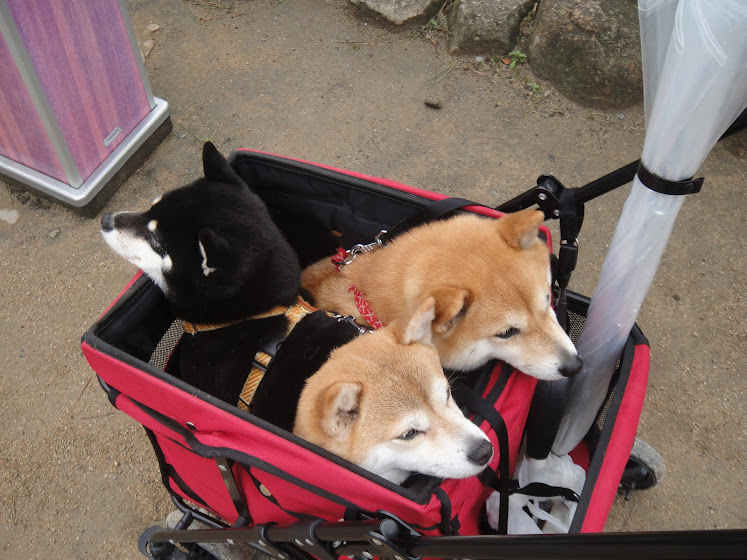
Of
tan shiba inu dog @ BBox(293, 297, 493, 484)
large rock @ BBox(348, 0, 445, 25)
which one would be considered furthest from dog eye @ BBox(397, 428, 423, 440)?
large rock @ BBox(348, 0, 445, 25)

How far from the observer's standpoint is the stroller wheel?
7.27 feet

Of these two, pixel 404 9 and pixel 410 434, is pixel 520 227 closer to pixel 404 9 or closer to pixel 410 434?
pixel 410 434

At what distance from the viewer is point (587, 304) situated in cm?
197

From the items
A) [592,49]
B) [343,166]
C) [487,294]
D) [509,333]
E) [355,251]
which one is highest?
[487,294]

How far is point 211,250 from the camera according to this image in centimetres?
181

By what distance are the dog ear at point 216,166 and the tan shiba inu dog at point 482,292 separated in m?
0.61

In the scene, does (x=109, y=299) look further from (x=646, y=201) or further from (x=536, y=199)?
(x=646, y=201)

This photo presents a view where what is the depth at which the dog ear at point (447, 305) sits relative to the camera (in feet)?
5.57

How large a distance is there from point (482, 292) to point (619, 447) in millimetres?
553

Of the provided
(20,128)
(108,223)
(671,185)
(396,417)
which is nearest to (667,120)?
(671,185)

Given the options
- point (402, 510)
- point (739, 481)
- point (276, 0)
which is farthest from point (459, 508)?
point (276, 0)

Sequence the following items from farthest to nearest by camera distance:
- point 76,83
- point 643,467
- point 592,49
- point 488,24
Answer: point 488,24
point 592,49
point 76,83
point 643,467

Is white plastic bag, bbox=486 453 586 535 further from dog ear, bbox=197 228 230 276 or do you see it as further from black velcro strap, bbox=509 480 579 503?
dog ear, bbox=197 228 230 276

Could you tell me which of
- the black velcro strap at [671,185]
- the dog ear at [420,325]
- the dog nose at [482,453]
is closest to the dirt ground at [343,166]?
the dog nose at [482,453]
